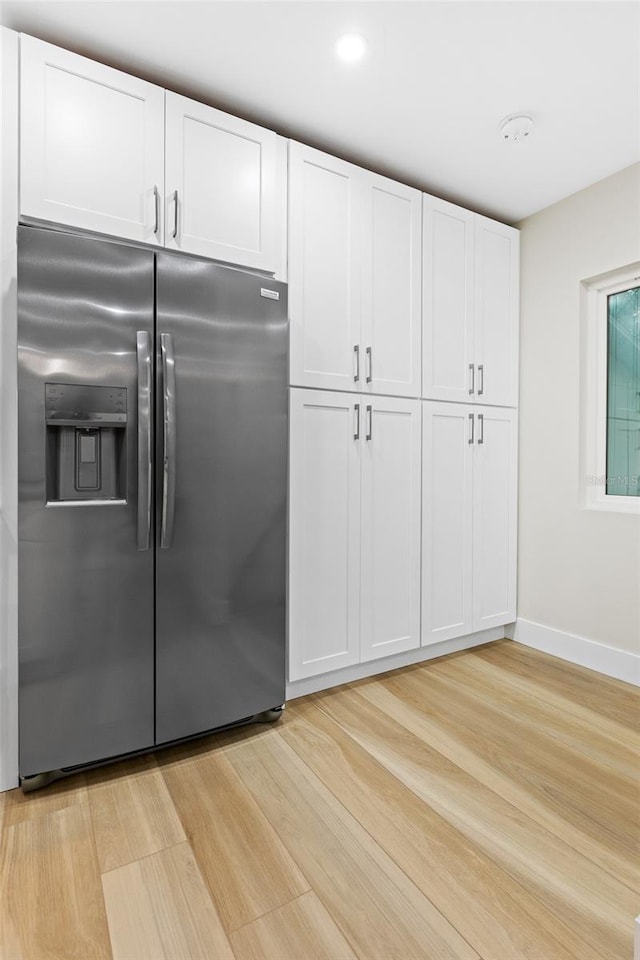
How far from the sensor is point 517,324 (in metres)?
2.97

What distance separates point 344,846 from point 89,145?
233cm

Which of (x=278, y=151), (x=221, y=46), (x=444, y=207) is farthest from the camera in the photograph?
(x=444, y=207)

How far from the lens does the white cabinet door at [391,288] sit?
2.34 m

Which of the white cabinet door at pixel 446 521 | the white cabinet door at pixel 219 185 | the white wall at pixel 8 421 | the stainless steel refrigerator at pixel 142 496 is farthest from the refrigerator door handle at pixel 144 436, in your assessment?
the white cabinet door at pixel 446 521

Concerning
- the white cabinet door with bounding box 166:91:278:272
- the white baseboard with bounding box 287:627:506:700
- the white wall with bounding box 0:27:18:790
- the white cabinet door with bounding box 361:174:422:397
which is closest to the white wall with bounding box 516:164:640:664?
the white baseboard with bounding box 287:627:506:700

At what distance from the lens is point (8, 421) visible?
159 cm

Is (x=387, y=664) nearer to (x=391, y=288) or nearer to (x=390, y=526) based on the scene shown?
(x=390, y=526)

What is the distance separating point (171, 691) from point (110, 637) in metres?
0.30

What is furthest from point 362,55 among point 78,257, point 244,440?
point 244,440

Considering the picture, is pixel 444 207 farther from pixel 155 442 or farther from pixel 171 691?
pixel 171 691

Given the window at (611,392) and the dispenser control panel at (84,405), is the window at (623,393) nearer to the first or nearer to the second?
the window at (611,392)

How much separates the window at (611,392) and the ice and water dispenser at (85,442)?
236 cm

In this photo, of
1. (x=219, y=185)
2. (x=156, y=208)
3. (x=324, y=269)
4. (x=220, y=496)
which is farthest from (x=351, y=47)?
(x=220, y=496)

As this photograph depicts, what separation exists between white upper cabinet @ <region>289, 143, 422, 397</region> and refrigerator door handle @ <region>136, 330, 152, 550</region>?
0.67 meters
